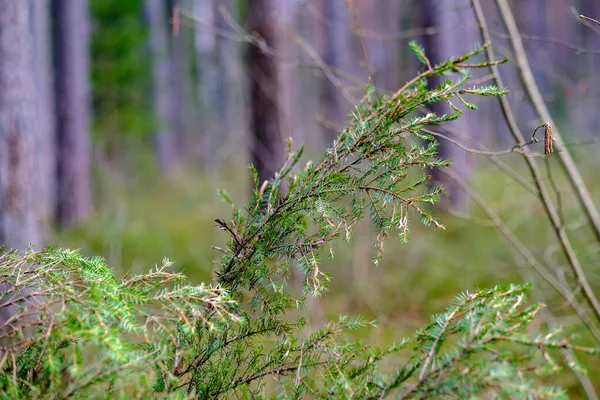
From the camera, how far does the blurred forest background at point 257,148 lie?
3.47 meters

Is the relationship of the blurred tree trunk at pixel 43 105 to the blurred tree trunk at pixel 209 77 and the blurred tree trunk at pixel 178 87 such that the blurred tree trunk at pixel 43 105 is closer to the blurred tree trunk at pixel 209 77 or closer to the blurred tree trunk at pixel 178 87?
the blurred tree trunk at pixel 178 87

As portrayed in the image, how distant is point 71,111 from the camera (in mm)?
9172

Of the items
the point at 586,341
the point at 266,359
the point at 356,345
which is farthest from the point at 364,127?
the point at 586,341

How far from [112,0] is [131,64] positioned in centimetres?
163

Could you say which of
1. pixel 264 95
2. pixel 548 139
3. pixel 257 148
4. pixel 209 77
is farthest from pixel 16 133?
pixel 209 77

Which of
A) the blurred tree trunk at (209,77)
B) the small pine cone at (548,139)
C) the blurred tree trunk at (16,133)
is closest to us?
the small pine cone at (548,139)

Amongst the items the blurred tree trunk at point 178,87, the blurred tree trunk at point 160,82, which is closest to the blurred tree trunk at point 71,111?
the blurred tree trunk at point 160,82

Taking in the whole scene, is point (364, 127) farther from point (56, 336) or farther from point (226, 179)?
point (226, 179)

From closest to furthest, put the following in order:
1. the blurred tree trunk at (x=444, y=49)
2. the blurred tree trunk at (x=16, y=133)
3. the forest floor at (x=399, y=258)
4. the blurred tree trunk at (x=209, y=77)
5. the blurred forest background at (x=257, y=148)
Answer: the blurred forest background at (x=257, y=148)
the blurred tree trunk at (x=16, y=133)
the forest floor at (x=399, y=258)
the blurred tree trunk at (x=444, y=49)
the blurred tree trunk at (x=209, y=77)

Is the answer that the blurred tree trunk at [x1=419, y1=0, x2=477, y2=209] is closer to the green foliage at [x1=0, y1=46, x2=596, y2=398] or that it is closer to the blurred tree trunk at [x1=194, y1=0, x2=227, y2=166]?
the green foliage at [x1=0, y1=46, x2=596, y2=398]

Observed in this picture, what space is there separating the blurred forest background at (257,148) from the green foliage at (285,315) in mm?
219

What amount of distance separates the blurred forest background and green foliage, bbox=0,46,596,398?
22cm

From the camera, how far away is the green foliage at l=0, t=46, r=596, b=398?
1.12 m

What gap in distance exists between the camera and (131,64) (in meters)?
12.5
